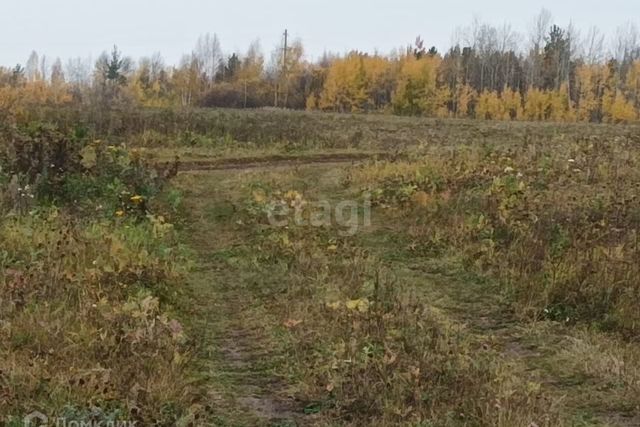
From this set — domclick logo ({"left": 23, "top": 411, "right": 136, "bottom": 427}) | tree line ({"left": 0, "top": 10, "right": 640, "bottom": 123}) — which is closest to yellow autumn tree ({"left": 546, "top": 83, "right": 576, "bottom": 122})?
tree line ({"left": 0, "top": 10, "right": 640, "bottom": 123})

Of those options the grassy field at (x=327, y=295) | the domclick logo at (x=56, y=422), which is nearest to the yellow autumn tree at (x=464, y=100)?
the grassy field at (x=327, y=295)

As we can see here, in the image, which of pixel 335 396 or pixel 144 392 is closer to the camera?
pixel 144 392

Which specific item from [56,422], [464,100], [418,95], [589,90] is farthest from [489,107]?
[56,422]

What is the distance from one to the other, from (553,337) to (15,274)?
5344mm

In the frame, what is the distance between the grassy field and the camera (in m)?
4.73

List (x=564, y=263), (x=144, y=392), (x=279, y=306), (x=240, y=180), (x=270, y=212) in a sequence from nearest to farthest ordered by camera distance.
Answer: (x=144, y=392), (x=279, y=306), (x=564, y=263), (x=270, y=212), (x=240, y=180)

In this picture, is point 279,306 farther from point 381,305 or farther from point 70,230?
point 70,230

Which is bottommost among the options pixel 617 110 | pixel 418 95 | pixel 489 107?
pixel 617 110

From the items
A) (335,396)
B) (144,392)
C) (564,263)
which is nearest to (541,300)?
(564,263)

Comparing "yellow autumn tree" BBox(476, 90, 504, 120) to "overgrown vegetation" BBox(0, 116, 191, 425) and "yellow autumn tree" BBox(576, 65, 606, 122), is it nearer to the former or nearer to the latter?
"yellow autumn tree" BBox(576, 65, 606, 122)

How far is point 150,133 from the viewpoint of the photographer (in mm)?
23531

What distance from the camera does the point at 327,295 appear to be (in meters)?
7.18

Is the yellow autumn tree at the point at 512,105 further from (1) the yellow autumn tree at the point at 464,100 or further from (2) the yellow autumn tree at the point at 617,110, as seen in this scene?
(2) the yellow autumn tree at the point at 617,110

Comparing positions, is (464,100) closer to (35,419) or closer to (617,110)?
(617,110)
